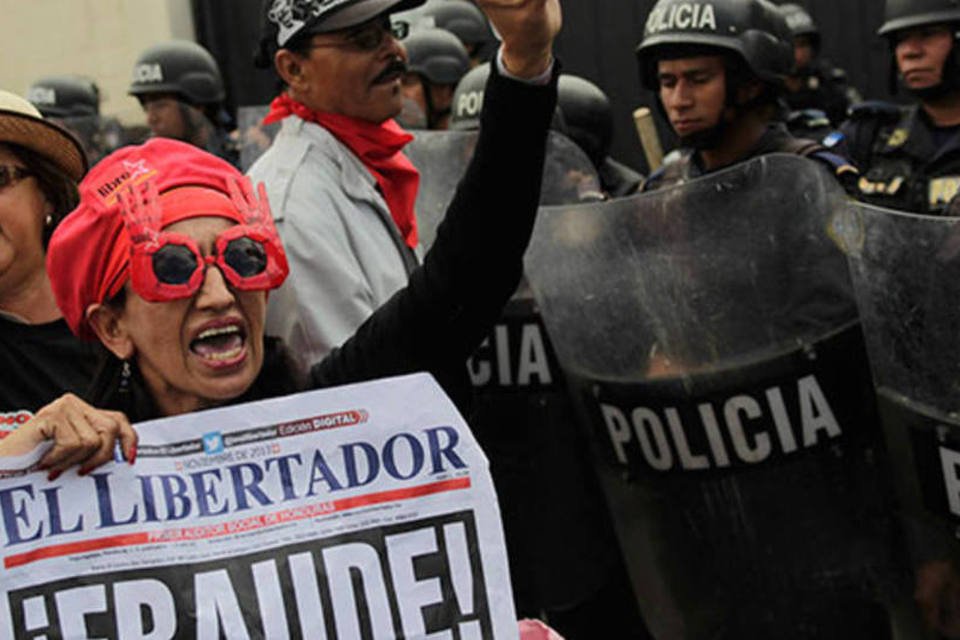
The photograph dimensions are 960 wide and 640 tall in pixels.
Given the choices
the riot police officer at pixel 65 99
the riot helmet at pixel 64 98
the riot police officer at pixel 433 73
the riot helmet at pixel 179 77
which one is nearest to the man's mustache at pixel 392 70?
the riot police officer at pixel 433 73

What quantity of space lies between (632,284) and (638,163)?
8363mm

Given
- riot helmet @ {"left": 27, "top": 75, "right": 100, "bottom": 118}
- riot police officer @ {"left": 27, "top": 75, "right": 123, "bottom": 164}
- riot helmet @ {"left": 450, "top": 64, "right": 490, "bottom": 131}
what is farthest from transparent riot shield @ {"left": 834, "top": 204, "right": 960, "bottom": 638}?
riot helmet @ {"left": 27, "top": 75, "right": 100, "bottom": 118}

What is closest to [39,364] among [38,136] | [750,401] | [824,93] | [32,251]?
[32,251]

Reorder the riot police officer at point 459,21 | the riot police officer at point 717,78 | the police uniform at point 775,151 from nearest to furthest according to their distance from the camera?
the police uniform at point 775,151, the riot police officer at point 717,78, the riot police officer at point 459,21

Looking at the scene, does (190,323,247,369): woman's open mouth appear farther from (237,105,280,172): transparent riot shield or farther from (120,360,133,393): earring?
(237,105,280,172): transparent riot shield

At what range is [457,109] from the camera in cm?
562

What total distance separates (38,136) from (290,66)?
2.76 ft

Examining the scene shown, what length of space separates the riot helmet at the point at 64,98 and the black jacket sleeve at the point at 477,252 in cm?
759

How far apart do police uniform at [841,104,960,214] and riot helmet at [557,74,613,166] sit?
86cm

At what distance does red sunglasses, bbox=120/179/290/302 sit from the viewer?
2.25 metres

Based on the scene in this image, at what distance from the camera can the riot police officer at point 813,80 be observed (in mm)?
9312

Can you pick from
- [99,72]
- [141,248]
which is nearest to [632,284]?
[141,248]

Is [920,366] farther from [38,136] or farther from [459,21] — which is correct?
[459,21]

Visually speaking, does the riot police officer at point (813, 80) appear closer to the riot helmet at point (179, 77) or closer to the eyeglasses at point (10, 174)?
the riot helmet at point (179, 77)
